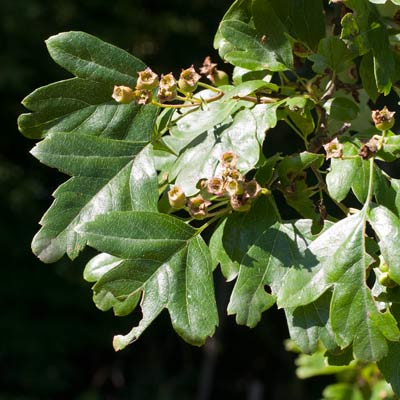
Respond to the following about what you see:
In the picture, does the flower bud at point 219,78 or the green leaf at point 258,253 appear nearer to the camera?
the green leaf at point 258,253

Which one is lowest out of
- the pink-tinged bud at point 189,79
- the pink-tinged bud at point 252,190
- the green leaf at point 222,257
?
the green leaf at point 222,257

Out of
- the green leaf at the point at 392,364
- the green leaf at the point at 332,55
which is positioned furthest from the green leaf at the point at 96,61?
the green leaf at the point at 392,364

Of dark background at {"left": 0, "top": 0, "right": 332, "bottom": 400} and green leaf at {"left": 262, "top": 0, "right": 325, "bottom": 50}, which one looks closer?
green leaf at {"left": 262, "top": 0, "right": 325, "bottom": 50}

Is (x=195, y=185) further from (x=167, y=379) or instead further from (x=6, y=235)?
(x=167, y=379)

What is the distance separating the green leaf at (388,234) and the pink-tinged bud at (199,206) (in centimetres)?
19

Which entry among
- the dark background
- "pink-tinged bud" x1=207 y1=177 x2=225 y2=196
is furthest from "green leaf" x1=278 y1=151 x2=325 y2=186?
the dark background

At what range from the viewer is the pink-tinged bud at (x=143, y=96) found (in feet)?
2.95

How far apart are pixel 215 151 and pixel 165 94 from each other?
0.09 metres

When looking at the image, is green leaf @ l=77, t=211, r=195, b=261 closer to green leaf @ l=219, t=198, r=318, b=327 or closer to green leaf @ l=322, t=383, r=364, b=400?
green leaf @ l=219, t=198, r=318, b=327

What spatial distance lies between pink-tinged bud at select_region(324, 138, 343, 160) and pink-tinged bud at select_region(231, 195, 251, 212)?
0.35ft

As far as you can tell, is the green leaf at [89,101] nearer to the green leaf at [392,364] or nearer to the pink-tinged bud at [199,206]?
the pink-tinged bud at [199,206]

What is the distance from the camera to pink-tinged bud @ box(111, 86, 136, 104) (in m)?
0.90

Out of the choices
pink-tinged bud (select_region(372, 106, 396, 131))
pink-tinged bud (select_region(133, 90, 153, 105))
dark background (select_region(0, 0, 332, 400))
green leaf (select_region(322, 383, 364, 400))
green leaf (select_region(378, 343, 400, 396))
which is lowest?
dark background (select_region(0, 0, 332, 400))

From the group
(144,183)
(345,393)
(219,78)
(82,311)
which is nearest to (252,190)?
(144,183)
